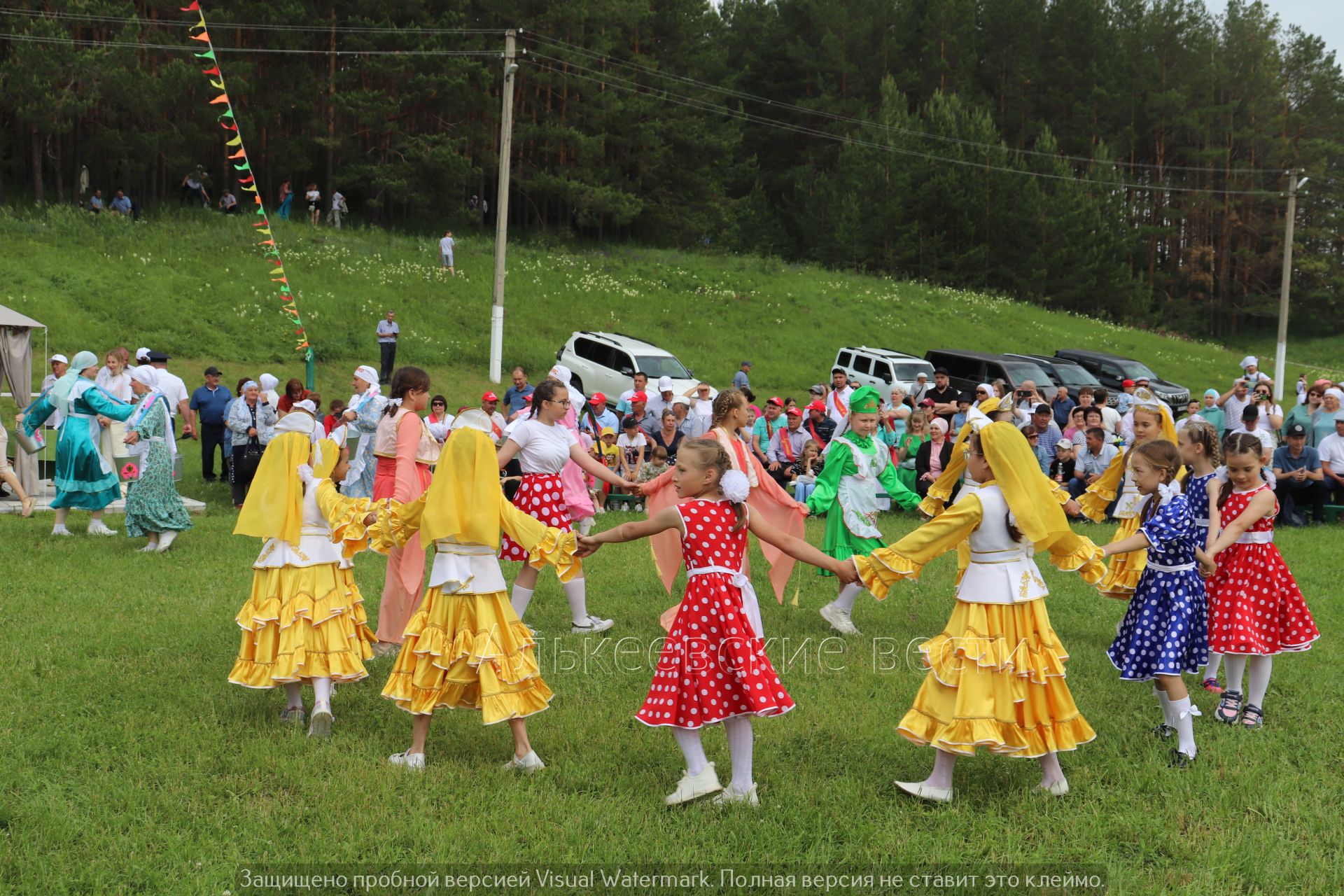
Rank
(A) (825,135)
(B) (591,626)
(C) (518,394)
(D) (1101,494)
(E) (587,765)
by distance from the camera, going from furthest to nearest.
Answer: (A) (825,135)
(C) (518,394)
(B) (591,626)
(D) (1101,494)
(E) (587,765)

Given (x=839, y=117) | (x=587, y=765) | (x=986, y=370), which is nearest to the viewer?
(x=587, y=765)

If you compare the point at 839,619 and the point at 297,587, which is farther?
the point at 839,619

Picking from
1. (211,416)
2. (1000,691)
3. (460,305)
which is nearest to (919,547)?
(1000,691)

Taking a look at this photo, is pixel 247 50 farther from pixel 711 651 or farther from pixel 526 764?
pixel 711 651

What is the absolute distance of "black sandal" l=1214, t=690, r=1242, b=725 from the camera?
Answer: 668 cm

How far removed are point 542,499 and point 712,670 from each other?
3121 millimetres

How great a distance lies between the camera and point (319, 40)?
40.5 meters

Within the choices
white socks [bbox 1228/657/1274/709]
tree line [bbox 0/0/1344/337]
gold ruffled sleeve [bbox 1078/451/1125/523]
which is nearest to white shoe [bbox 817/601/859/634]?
gold ruffled sleeve [bbox 1078/451/1125/523]

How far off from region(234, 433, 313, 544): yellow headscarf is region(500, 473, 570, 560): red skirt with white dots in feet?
6.23

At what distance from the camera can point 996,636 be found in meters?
5.20

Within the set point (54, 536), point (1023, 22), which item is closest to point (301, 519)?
point (54, 536)

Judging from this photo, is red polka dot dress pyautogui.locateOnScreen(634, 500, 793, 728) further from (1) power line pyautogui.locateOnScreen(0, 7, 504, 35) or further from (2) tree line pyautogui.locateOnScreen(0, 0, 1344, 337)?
(1) power line pyautogui.locateOnScreen(0, 7, 504, 35)

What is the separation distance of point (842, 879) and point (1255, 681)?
365 cm

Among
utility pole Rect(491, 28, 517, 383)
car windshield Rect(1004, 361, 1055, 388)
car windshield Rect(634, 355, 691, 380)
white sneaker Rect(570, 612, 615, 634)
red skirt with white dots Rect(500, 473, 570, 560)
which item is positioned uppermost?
utility pole Rect(491, 28, 517, 383)
